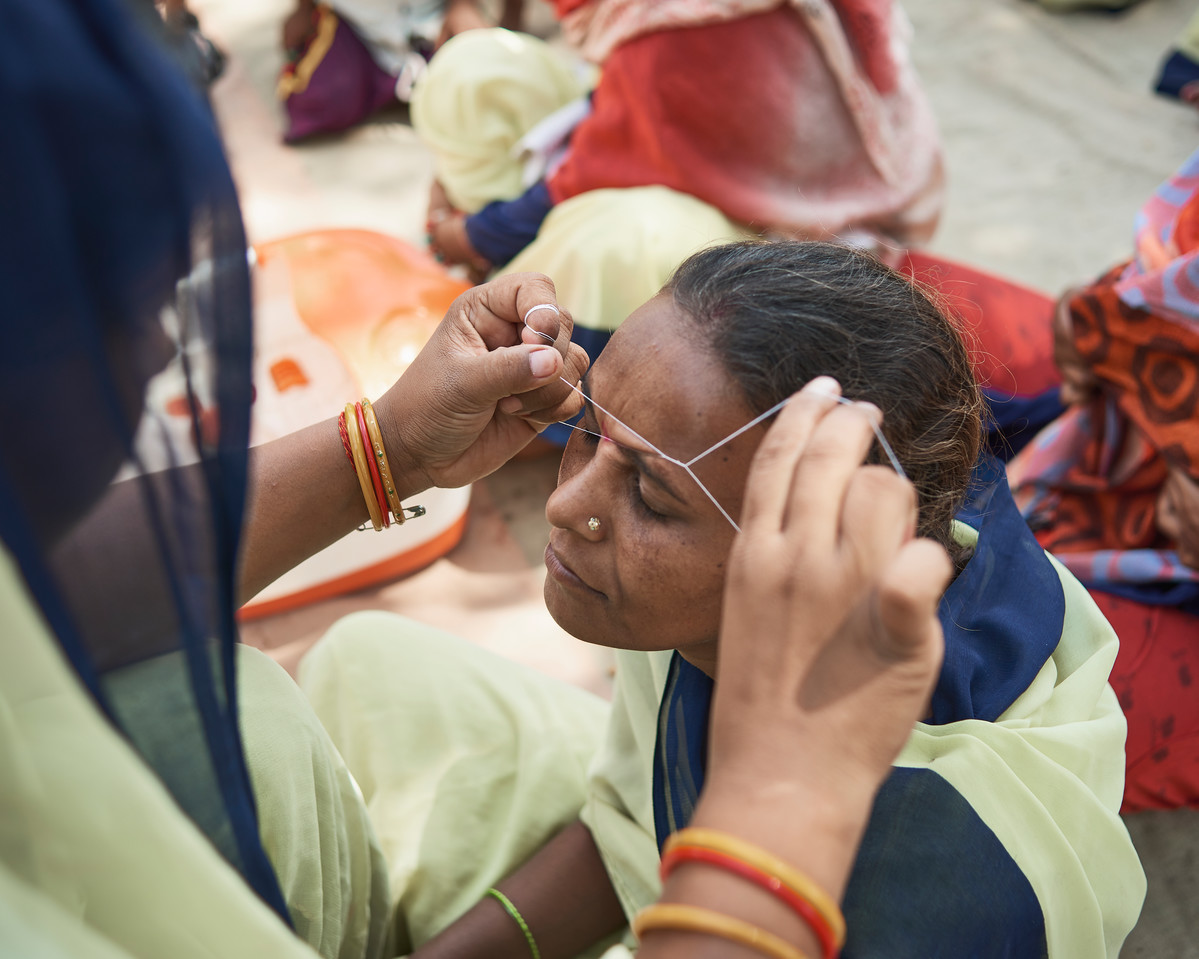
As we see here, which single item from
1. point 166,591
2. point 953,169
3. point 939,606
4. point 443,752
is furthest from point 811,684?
point 953,169

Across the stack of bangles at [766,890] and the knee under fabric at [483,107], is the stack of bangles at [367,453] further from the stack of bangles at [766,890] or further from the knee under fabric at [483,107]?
the knee under fabric at [483,107]

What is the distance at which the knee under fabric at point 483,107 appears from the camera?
3508 mm

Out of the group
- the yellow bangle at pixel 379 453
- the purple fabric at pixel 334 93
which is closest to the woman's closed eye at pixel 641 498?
the yellow bangle at pixel 379 453

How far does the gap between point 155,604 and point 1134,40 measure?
18.2 ft

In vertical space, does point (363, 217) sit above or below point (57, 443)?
below

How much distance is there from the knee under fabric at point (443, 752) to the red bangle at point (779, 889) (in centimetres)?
101

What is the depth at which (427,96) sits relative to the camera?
11.8ft

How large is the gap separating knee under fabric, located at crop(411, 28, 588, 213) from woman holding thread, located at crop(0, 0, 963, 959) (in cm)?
289

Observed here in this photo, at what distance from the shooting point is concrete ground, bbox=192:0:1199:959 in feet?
9.64

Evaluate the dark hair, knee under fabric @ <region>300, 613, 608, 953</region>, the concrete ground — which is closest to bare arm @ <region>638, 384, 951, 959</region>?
the dark hair

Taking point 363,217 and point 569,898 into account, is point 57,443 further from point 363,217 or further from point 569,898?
point 363,217

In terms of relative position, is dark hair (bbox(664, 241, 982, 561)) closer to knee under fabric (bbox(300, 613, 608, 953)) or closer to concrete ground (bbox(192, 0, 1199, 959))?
knee under fabric (bbox(300, 613, 608, 953))

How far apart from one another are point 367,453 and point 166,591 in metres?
0.77

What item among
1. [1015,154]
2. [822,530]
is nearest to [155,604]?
[822,530]
